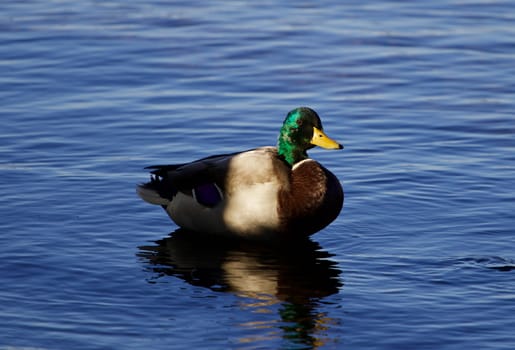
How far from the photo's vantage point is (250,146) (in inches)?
486

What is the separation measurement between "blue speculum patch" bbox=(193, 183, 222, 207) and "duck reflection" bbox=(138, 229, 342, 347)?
1.18 feet

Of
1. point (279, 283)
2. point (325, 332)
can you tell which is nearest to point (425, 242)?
point (279, 283)

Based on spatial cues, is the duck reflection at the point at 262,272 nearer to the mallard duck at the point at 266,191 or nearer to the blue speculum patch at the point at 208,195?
the mallard duck at the point at 266,191

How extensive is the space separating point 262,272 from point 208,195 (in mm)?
992

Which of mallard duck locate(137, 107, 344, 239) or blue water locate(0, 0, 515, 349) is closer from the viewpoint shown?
blue water locate(0, 0, 515, 349)

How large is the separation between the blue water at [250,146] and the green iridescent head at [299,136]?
→ 0.74 meters

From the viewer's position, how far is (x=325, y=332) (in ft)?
25.8

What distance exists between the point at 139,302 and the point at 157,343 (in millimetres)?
789

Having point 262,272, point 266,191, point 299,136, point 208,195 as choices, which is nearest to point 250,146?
point 299,136

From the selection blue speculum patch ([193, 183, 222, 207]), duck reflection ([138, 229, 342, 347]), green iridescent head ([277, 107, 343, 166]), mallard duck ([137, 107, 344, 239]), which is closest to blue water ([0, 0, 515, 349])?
duck reflection ([138, 229, 342, 347])

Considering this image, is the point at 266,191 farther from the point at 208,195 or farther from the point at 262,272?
the point at 262,272

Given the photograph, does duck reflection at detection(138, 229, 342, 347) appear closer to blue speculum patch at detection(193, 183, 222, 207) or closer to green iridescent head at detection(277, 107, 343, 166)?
blue speculum patch at detection(193, 183, 222, 207)

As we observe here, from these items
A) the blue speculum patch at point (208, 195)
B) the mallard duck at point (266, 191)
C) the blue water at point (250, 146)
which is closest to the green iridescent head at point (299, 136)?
the mallard duck at point (266, 191)

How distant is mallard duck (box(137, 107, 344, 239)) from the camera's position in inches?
377
